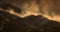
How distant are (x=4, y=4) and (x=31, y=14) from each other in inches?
7.6

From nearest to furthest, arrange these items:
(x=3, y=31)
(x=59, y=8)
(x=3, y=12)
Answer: (x=3, y=31) → (x=3, y=12) → (x=59, y=8)

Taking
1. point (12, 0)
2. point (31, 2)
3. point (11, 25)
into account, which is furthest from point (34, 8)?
point (11, 25)

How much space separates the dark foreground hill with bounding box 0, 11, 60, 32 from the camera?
943 millimetres

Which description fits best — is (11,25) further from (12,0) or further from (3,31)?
(12,0)

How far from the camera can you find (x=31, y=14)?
3.92ft

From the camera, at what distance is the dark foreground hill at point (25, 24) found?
37.1 inches

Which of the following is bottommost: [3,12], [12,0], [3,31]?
[3,31]

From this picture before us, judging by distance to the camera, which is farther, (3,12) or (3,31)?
(3,12)

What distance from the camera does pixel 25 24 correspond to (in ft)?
3.24

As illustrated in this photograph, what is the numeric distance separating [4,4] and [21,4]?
0.37ft

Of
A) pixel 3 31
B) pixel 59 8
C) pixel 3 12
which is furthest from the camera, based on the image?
pixel 59 8

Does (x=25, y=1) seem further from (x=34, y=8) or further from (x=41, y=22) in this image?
(x=41, y=22)

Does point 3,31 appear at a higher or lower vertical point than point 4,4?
lower

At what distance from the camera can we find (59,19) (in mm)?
1161
